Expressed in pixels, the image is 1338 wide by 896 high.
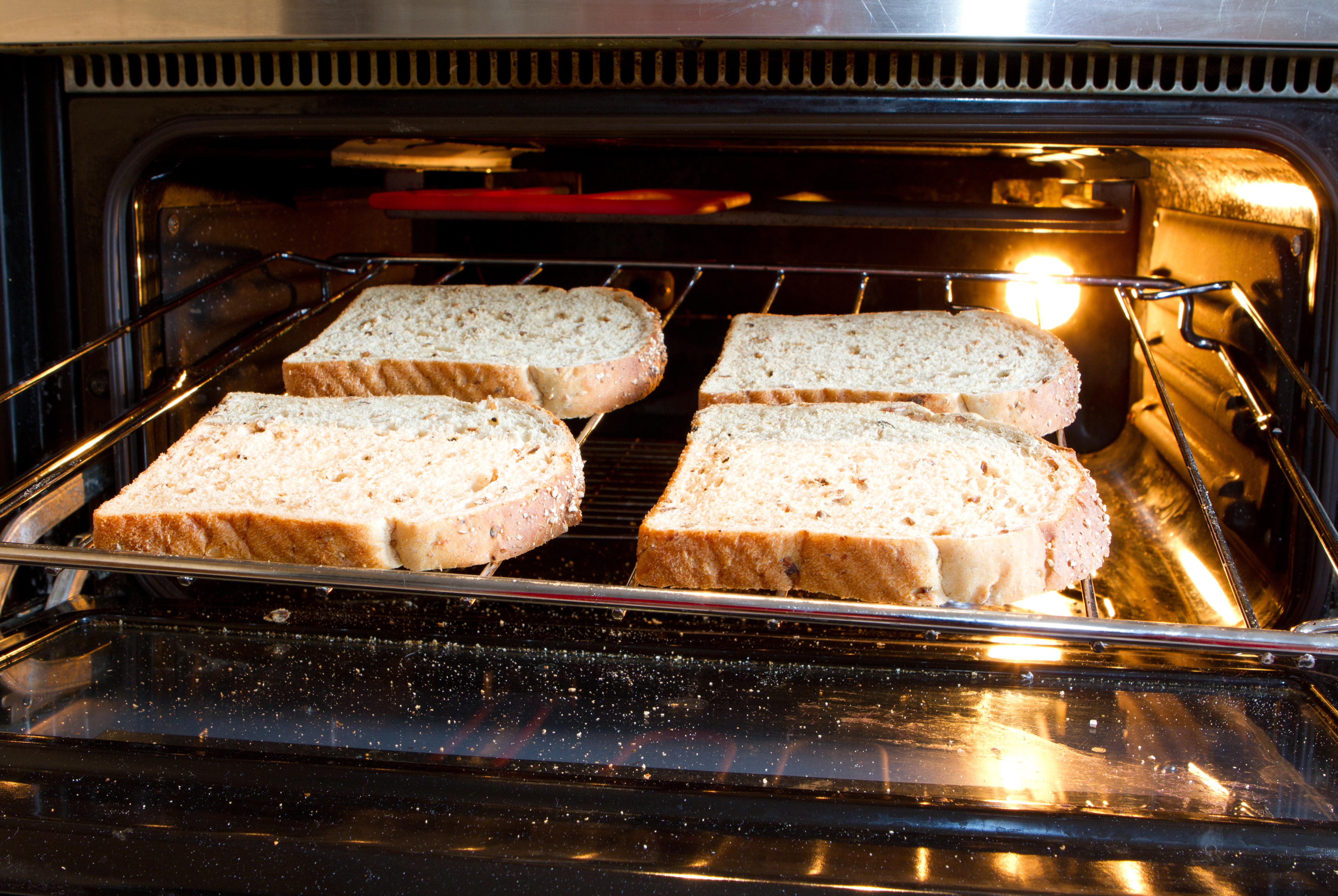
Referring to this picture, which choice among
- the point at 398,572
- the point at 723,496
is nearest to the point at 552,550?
the point at 723,496

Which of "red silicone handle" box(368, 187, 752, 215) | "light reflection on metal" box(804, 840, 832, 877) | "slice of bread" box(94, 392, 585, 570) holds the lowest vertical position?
"light reflection on metal" box(804, 840, 832, 877)

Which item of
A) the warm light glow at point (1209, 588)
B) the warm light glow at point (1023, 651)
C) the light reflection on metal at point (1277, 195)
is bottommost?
the warm light glow at point (1209, 588)

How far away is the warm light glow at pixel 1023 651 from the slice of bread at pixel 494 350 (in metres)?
0.66

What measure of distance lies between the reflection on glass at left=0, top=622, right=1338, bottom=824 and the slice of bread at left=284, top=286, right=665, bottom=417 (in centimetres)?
47

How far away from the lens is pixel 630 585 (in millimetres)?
1018

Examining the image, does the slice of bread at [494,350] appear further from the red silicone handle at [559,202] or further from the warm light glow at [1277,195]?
the warm light glow at [1277,195]

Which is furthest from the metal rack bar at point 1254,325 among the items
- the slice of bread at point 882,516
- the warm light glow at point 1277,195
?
the slice of bread at point 882,516

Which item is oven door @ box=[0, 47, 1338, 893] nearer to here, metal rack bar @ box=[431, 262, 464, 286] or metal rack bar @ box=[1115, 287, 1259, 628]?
metal rack bar @ box=[1115, 287, 1259, 628]

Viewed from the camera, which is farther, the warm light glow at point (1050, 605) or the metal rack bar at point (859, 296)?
the metal rack bar at point (859, 296)

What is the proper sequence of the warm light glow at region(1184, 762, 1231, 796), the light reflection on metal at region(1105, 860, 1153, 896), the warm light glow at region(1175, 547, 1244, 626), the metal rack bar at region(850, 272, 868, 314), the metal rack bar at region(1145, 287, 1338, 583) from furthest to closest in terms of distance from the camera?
the metal rack bar at region(850, 272, 868, 314) → the warm light glow at region(1175, 547, 1244, 626) → the metal rack bar at region(1145, 287, 1338, 583) → the warm light glow at region(1184, 762, 1231, 796) → the light reflection on metal at region(1105, 860, 1153, 896)

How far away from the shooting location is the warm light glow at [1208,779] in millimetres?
833

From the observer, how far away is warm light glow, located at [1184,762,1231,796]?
83cm

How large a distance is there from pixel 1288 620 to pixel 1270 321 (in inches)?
14.6

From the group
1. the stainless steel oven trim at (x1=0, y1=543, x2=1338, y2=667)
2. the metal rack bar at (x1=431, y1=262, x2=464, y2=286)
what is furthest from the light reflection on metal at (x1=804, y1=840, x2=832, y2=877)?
the metal rack bar at (x1=431, y1=262, x2=464, y2=286)
